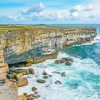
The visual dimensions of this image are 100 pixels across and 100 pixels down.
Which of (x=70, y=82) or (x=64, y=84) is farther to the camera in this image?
(x=70, y=82)

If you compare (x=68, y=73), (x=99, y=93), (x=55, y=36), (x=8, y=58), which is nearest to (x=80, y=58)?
(x=55, y=36)

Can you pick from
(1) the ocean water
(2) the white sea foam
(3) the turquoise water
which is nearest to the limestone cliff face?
(1) the ocean water

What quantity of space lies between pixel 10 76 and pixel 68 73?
12.7 m

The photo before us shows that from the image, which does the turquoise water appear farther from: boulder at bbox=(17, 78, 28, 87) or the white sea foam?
boulder at bbox=(17, 78, 28, 87)

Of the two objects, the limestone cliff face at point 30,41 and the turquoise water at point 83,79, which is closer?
the turquoise water at point 83,79

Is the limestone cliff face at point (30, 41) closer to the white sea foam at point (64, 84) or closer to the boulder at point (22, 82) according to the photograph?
the white sea foam at point (64, 84)

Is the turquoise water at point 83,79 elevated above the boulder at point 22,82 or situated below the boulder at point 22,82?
below

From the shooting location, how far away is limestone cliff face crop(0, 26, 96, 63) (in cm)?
5334

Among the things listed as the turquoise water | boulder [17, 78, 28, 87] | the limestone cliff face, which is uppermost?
the limestone cliff face

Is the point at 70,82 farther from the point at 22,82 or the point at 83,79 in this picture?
the point at 22,82

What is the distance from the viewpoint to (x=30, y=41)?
62062 mm

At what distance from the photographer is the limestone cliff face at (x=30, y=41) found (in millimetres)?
53344

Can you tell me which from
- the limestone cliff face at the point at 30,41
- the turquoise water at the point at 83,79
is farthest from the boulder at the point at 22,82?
the limestone cliff face at the point at 30,41

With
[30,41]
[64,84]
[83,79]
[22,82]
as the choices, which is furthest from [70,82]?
[30,41]
